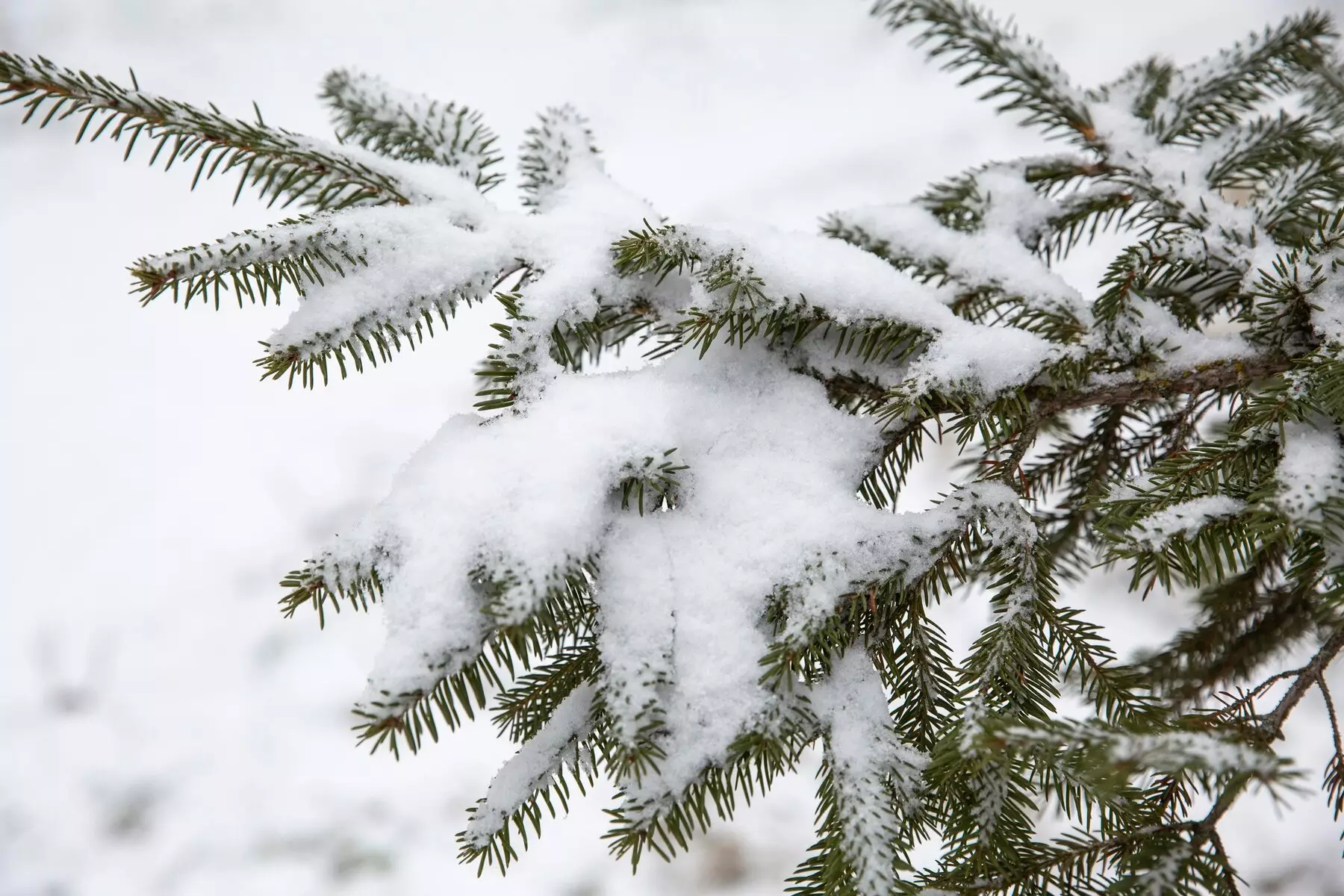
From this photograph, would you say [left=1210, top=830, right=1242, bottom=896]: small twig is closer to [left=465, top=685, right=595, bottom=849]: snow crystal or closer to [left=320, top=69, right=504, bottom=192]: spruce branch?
[left=465, top=685, right=595, bottom=849]: snow crystal

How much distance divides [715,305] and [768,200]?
1799 millimetres

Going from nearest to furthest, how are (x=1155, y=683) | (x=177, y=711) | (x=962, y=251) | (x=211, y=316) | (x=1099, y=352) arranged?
(x=1099, y=352), (x=962, y=251), (x=1155, y=683), (x=177, y=711), (x=211, y=316)

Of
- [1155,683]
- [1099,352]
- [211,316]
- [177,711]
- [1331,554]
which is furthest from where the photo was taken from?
[211,316]

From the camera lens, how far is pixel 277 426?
2156mm

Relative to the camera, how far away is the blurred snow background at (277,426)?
157 cm

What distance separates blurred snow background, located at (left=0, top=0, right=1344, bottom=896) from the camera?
61.9 inches

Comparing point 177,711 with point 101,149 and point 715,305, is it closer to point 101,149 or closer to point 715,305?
point 715,305

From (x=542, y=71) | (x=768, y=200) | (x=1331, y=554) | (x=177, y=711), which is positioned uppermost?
(x=542, y=71)

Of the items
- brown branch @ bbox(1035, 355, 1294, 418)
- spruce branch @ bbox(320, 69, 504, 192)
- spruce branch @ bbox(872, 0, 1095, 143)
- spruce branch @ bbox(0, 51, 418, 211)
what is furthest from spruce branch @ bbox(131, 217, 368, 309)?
spruce branch @ bbox(872, 0, 1095, 143)

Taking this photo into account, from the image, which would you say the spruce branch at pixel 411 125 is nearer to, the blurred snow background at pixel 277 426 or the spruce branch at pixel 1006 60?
the spruce branch at pixel 1006 60

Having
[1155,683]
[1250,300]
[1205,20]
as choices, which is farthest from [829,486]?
[1205,20]

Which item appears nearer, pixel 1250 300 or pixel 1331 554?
pixel 1331 554

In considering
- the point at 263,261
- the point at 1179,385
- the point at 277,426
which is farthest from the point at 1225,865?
the point at 277,426

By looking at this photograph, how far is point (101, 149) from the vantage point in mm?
2592
